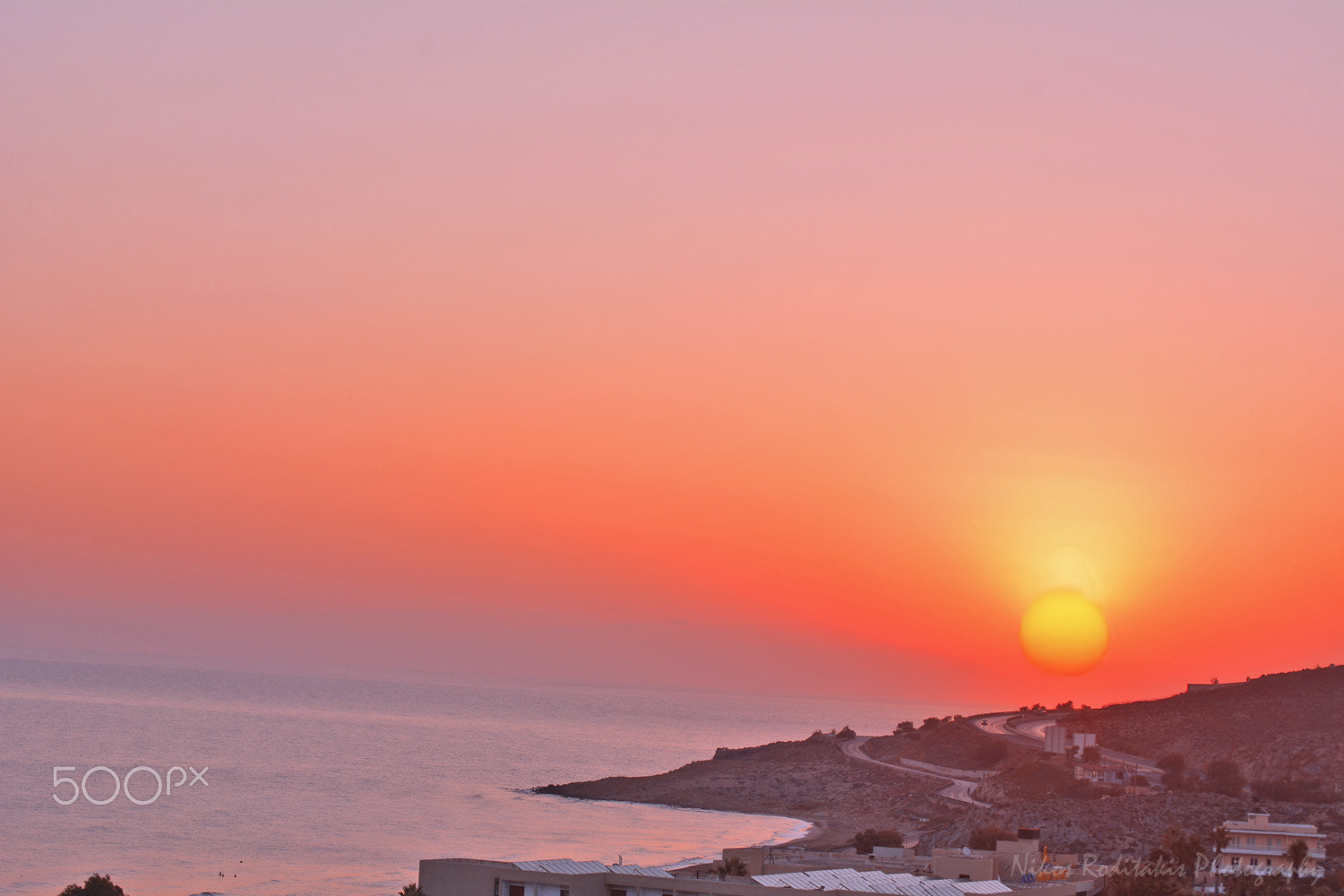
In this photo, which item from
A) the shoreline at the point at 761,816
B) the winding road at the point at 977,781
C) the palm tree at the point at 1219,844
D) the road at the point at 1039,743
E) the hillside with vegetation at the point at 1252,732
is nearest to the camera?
the palm tree at the point at 1219,844

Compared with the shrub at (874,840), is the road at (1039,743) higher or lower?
higher

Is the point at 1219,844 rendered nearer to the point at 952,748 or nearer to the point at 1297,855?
the point at 1297,855

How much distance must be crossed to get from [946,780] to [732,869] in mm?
102234

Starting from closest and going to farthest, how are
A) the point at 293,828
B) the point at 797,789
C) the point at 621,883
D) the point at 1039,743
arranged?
the point at 621,883
the point at 293,828
the point at 797,789
the point at 1039,743

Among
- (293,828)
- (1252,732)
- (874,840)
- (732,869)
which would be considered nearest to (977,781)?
(1252,732)

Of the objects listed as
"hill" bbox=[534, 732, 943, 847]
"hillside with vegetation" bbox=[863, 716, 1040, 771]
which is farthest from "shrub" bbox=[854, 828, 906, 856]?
"hillside with vegetation" bbox=[863, 716, 1040, 771]

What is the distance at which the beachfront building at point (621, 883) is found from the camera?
131 ft

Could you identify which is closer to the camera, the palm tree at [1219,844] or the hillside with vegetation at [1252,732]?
the palm tree at [1219,844]

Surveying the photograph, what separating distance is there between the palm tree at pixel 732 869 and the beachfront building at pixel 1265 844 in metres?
37.0

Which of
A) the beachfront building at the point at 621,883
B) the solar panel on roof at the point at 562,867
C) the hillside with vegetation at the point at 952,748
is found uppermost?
the hillside with vegetation at the point at 952,748

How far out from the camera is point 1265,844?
264 ft

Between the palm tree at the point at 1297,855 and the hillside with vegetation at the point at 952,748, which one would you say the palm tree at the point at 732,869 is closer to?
the palm tree at the point at 1297,855

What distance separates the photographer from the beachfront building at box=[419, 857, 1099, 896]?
→ 40031mm

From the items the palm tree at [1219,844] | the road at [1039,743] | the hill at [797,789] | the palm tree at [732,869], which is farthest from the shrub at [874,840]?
the road at [1039,743]
